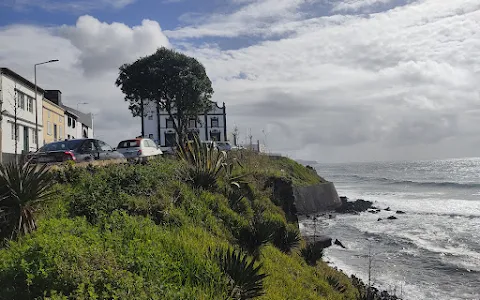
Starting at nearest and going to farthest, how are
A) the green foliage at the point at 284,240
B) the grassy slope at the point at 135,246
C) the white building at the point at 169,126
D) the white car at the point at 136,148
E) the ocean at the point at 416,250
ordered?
the grassy slope at the point at 135,246 → the green foliage at the point at 284,240 → the ocean at the point at 416,250 → the white car at the point at 136,148 → the white building at the point at 169,126

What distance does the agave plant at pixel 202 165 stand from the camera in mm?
12141

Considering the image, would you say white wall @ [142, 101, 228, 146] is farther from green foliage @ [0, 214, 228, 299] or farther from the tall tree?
green foliage @ [0, 214, 228, 299]

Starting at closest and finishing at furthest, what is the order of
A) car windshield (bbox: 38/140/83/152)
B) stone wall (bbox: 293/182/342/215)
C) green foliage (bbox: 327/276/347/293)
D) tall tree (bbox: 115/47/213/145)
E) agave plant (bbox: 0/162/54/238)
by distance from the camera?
1. agave plant (bbox: 0/162/54/238)
2. green foliage (bbox: 327/276/347/293)
3. car windshield (bbox: 38/140/83/152)
4. stone wall (bbox: 293/182/342/215)
5. tall tree (bbox: 115/47/213/145)

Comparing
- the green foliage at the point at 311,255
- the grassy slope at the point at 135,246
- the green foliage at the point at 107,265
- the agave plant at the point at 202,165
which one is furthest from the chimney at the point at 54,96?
the green foliage at the point at 107,265

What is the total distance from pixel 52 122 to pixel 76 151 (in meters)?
32.7

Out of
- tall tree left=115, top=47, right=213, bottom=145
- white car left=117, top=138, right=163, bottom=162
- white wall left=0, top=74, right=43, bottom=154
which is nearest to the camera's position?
white car left=117, top=138, right=163, bottom=162

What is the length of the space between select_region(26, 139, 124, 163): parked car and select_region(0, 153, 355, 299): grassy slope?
355cm

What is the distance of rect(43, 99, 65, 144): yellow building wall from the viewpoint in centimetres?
4254

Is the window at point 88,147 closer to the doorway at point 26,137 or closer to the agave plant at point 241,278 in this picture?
the agave plant at point 241,278

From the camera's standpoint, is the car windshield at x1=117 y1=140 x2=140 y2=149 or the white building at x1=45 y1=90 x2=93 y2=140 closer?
the car windshield at x1=117 y1=140 x2=140 y2=149

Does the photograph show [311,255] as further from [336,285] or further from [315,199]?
[315,199]

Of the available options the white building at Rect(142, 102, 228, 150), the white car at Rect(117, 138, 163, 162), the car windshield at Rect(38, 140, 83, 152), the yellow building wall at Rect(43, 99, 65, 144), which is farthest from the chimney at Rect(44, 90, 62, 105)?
the car windshield at Rect(38, 140, 83, 152)

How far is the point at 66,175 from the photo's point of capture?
10.2 meters

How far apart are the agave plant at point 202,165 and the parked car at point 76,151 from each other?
3.67 m
